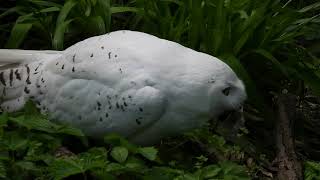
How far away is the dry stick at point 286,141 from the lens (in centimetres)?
259

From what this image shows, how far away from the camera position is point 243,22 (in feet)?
10.2

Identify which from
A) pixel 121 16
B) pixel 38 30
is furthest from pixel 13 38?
pixel 121 16

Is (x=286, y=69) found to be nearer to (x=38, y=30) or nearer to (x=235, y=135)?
(x=235, y=135)

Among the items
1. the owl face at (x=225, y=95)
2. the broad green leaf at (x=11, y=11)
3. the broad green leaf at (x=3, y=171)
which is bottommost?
the broad green leaf at (x=3, y=171)

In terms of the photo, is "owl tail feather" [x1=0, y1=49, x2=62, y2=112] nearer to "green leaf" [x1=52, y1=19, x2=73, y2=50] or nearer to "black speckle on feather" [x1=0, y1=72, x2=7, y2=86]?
"black speckle on feather" [x1=0, y1=72, x2=7, y2=86]

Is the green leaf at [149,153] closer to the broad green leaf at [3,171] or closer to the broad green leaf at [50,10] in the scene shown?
the broad green leaf at [3,171]

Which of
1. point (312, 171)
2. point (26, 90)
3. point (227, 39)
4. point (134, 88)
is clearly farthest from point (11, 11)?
point (312, 171)

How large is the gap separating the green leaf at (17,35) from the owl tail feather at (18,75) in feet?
1.31

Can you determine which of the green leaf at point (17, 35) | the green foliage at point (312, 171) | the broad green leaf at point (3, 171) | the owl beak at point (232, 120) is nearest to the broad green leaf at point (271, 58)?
the owl beak at point (232, 120)

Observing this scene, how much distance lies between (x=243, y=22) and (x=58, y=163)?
4.57ft

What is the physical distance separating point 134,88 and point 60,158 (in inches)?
13.6

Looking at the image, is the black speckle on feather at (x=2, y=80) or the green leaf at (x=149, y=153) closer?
the green leaf at (x=149, y=153)

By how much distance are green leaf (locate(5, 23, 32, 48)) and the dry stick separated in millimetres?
1136

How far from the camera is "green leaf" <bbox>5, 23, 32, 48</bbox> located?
3069 millimetres
